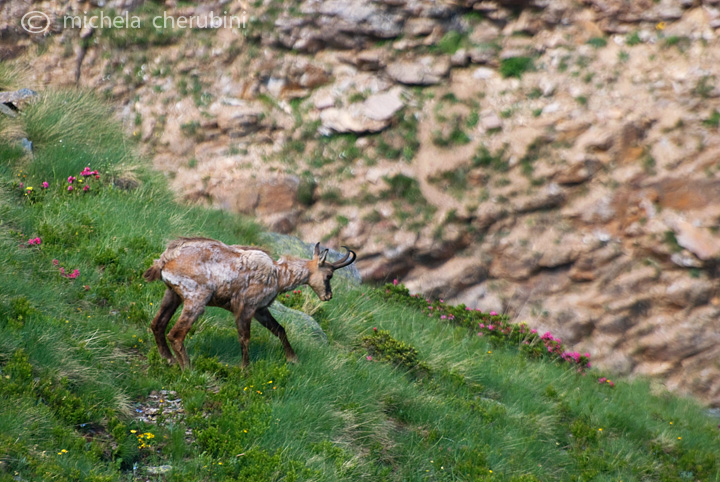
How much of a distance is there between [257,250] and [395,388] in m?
2.33

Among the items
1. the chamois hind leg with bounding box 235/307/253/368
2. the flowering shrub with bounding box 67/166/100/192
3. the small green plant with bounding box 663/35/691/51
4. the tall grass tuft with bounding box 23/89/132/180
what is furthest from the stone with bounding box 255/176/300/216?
the chamois hind leg with bounding box 235/307/253/368

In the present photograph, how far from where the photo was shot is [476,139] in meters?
15.3

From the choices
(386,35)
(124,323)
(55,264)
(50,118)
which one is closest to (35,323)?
(124,323)

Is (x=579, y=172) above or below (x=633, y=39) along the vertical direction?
below

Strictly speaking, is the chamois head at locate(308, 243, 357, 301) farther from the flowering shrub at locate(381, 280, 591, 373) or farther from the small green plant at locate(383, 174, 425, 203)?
the small green plant at locate(383, 174, 425, 203)

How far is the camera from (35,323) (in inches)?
249

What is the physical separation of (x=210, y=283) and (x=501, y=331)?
23.5 feet

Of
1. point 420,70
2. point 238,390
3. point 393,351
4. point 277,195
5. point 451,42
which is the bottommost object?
point 277,195

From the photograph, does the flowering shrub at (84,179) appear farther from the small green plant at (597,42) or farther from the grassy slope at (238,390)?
the small green plant at (597,42)

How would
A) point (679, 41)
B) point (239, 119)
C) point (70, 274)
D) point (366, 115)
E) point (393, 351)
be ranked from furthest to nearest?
point (239, 119), point (366, 115), point (679, 41), point (393, 351), point (70, 274)

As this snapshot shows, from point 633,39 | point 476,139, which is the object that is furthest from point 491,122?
point 633,39

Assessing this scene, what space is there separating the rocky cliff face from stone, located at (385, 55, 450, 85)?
38mm

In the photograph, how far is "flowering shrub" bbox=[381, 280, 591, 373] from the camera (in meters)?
12.0

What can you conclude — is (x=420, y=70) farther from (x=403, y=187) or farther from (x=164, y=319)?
(x=164, y=319)
